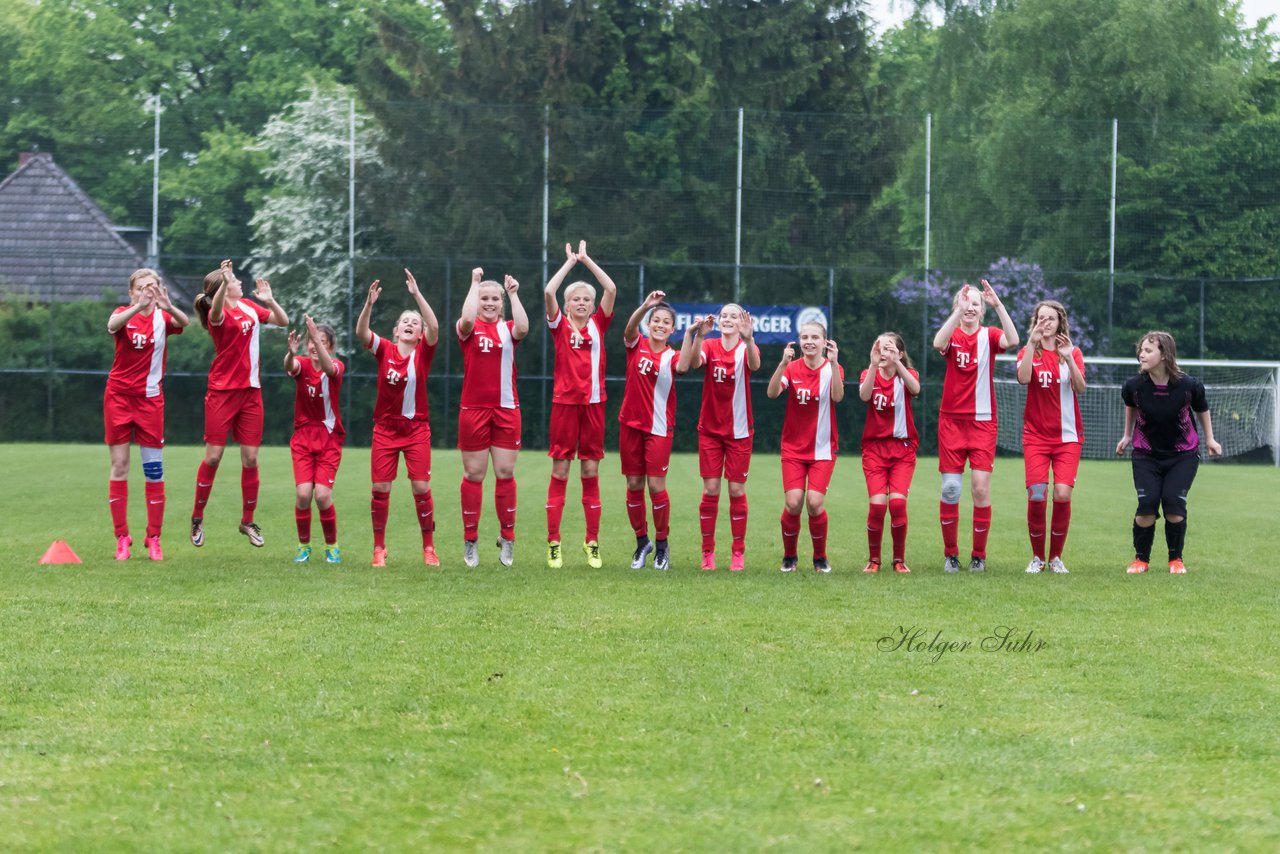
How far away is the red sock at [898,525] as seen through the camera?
32.2 feet

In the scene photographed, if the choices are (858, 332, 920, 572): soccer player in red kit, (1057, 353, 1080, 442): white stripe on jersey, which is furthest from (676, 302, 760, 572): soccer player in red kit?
(1057, 353, 1080, 442): white stripe on jersey

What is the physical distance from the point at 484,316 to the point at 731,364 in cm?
167

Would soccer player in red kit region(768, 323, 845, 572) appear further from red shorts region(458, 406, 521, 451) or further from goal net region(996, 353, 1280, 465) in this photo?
goal net region(996, 353, 1280, 465)

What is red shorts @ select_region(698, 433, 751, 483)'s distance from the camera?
9.98 metres

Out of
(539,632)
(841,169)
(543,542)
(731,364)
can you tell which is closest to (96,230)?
(841,169)

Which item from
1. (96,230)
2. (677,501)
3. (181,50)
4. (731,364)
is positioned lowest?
(677,501)

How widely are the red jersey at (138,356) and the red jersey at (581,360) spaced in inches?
105

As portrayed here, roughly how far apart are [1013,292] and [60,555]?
2323cm

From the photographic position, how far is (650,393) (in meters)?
9.93

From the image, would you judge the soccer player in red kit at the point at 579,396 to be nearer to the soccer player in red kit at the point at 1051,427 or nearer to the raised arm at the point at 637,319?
the raised arm at the point at 637,319

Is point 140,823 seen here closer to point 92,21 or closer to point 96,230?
point 96,230

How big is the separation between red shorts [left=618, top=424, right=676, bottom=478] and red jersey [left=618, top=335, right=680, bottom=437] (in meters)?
0.04

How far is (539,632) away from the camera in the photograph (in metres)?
6.98

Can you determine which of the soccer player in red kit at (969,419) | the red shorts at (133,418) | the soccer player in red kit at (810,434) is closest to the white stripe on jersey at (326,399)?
the red shorts at (133,418)
